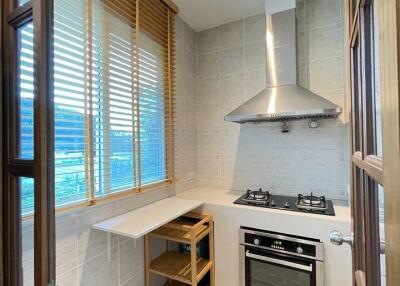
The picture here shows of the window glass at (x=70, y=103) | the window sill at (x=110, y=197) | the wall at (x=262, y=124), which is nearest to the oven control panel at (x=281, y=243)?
the wall at (x=262, y=124)

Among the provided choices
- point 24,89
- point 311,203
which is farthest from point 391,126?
point 311,203

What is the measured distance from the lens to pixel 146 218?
142 centimetres

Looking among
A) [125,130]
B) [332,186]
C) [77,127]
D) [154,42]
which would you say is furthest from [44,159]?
[332,186]

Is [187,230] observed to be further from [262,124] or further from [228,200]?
[262,124]

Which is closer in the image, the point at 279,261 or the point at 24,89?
the point at 24,89

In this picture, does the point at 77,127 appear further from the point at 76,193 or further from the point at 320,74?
the point at 320,74

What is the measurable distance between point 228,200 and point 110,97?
124cm

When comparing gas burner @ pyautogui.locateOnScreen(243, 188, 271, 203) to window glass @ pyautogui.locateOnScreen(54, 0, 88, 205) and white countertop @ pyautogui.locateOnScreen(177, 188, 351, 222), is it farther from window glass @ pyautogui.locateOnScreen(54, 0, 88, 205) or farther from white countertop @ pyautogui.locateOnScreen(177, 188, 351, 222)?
window glass @ pyautogui.locateOnScreen(54, 0, 88, 205)

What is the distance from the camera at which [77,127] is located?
1250mm

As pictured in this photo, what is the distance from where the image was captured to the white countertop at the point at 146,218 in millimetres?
1234

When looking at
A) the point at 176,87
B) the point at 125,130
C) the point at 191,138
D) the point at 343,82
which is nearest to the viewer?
the point at 125,130

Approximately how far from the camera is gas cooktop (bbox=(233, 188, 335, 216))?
1.53m

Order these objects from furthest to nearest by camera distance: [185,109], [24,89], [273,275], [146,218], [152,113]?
[185,109] → [152,113] → [273,275] → [146,218] → [24,89]

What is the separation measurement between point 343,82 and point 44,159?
207 centimetres
